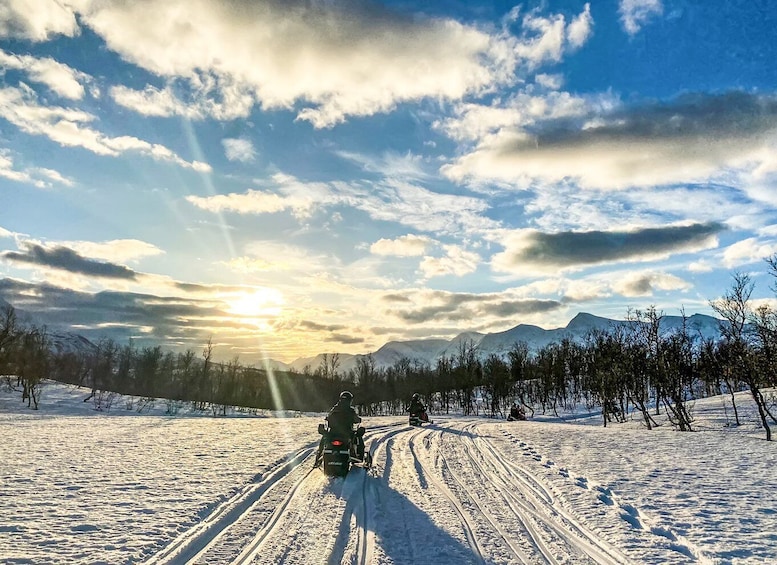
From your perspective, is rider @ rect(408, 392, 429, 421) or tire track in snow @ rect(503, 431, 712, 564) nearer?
tire track in snow @ rect(503, 431, 712, 564)

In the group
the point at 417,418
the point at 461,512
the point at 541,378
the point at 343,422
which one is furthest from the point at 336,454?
the point at 541,378

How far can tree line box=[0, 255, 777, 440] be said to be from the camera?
27906 mm

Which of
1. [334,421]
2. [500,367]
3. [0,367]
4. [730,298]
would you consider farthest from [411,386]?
[334,421]

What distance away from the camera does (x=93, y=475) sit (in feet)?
41.9

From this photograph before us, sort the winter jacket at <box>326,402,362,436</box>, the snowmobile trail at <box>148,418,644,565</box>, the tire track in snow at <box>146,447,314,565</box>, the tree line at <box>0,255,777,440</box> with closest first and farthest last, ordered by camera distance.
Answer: the tire track in snow at <box>146,447,314,565</box>, the snowmobile trail at <box>148,418,644,565</box>, the winter jacket at <box>326,402,362,436</box>, the tree line at <box>0,255,777,440</box>

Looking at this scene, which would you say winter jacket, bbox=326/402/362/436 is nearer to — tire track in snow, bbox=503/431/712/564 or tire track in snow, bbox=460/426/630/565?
tire track in snow, bbox=460/426/630/565

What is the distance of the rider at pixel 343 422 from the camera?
1328 cm

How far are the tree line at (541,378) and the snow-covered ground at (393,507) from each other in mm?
12127

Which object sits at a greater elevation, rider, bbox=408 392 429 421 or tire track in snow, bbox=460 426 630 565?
rider, bbox=408 392 429 421

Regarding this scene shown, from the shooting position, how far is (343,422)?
13.5 meters

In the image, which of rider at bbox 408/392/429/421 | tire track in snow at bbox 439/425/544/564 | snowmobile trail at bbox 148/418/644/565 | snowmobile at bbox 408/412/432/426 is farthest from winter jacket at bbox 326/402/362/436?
rider at bbox 408/392/429/421

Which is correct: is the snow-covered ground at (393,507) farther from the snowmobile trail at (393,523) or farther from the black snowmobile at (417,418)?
the black snowmobile at (417,418)

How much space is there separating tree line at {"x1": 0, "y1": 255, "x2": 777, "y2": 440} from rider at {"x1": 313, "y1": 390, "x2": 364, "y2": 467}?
21.2m

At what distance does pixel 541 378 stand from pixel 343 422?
8642 centimetres
